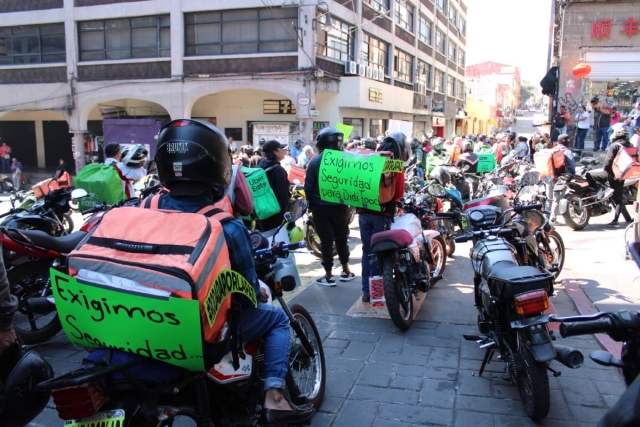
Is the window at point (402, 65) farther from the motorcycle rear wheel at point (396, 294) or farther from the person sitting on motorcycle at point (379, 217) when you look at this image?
the motorcycle rear wheel at point (396, 294)

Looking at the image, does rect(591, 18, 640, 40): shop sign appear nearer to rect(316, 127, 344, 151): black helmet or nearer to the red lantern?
the red lantern

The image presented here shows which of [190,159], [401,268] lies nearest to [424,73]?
[401,268]

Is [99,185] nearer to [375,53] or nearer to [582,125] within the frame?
[582,125]

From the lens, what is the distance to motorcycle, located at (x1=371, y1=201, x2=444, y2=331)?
4.81m

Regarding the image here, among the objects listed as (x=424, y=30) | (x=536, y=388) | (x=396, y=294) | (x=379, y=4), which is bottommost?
(x=536, y=388)

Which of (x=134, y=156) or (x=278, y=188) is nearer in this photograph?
(x=278, y=188)

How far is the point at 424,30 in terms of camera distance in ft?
118

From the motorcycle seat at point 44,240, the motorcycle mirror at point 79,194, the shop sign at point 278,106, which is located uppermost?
the shop sign at point 278,106

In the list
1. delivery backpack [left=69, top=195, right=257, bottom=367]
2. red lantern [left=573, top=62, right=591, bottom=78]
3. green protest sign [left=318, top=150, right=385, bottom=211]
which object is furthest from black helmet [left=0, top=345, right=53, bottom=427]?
red lantern [left=573, top=62, right=591, bottom=78]

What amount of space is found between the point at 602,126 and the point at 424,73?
2195cm

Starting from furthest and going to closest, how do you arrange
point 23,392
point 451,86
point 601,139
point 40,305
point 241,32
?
point 451,86 < point 241,32 < point 601,139 < point 40,305 < point 23,392

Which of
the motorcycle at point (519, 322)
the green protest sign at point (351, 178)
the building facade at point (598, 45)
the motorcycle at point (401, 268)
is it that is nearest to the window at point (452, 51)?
the building facade at point (598, 45)

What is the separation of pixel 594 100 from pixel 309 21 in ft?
33.5

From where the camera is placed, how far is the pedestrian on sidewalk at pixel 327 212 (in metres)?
6.05
